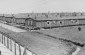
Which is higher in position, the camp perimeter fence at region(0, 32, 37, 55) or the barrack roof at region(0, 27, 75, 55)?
the camp perimeter fence at region(0, 32, 37, 55)

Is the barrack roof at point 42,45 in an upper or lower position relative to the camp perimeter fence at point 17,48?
lower

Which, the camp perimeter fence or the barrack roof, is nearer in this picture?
the camp perimeter fence

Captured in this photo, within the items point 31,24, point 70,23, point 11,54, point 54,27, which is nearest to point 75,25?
point 70,23

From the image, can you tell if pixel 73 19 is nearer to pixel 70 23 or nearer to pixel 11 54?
pixel 70 23

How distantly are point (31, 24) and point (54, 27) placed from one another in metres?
7.04

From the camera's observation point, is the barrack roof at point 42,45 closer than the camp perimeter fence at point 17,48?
No

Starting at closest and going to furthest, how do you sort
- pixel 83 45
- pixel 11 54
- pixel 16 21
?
1. pixel 11 54
2. pixel 83 45
3. pixel 16 21

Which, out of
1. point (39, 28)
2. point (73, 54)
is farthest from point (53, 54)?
point (39, 28)

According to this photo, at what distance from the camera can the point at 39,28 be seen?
38.3m

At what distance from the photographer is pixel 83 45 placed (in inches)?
773

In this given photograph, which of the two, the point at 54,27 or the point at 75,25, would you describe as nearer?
the point at 54,27

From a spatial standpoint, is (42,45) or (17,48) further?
(42,45)

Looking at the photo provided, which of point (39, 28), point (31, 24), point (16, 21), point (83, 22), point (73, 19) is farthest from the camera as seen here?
point (16, 21)

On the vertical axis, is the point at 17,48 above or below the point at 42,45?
above
